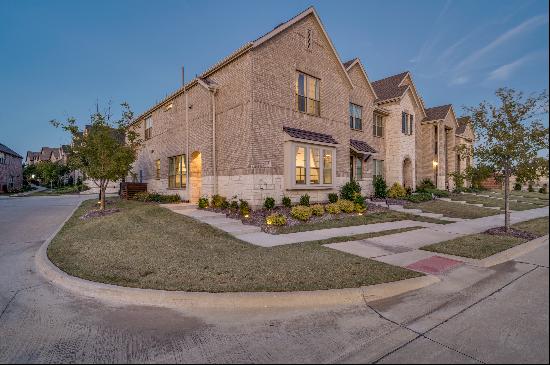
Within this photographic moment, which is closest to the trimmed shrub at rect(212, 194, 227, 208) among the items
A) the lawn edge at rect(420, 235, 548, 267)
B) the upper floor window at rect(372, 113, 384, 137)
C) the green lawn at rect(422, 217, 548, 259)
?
the green lawn at rect(422, 217, 548, 259)

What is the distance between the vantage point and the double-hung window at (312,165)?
1447 centimetres

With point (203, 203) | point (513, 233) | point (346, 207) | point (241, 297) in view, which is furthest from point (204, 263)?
point (513, 233)

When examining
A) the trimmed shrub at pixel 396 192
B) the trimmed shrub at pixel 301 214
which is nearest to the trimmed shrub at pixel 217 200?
the trimmed shrub at pixel 301 214

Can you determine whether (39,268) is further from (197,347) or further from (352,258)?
(352,258)

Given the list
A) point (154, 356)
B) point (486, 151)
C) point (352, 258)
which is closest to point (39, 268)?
point (154, 356)

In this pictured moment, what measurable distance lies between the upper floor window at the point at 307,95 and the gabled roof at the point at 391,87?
9.81m

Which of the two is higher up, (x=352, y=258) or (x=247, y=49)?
(x=247, y=49)

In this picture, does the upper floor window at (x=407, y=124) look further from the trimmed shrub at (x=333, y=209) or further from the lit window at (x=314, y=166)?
the trimmed shrub at (x=333, y=209)

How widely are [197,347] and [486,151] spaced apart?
11.0 meters

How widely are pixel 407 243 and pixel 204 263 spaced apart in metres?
5.86

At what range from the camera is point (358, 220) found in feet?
41.3

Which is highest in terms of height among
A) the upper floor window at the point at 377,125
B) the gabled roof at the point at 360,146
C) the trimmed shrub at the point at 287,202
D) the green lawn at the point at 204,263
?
the upper floor window at the point at 377,125

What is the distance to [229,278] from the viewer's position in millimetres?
5406

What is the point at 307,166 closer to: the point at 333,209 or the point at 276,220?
the point at 333,209
